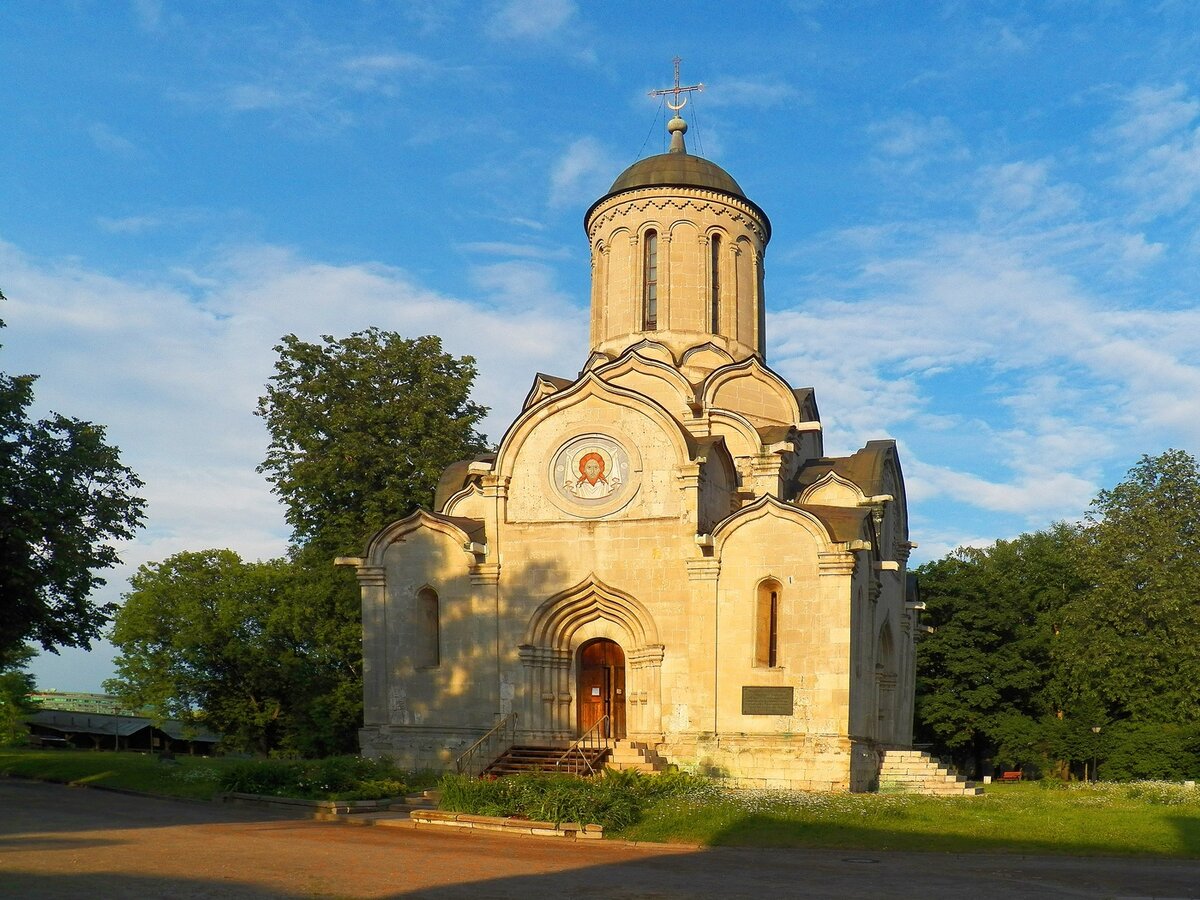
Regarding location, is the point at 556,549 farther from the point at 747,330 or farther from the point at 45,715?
the point at 45,715

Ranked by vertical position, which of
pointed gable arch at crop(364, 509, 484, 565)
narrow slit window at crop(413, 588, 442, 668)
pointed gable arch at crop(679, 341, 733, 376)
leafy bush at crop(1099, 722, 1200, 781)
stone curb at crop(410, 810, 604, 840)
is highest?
pointed gable arch at crop(679, 341, 733, 376)

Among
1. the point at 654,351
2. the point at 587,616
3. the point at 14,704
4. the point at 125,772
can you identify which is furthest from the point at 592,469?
the point at 14,704

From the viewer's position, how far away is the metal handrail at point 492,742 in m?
22.0

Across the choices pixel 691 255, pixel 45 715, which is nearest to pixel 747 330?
pixel 691 255

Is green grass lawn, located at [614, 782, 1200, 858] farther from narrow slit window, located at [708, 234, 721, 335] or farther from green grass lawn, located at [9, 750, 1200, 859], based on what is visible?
narrow slit window, located at [708, 234, 721, 335]

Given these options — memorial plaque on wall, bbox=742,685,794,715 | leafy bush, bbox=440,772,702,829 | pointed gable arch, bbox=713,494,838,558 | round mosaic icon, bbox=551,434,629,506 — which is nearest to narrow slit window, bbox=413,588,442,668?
round mosaic icon, bbox=551,434,629,506

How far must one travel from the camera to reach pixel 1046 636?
38438 millimetres

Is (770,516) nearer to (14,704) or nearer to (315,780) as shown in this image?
(315,780)

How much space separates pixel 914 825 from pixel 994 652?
24612 millimetres

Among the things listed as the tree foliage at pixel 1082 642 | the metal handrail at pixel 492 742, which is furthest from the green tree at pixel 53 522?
the tree foliage at pixel 1082 642

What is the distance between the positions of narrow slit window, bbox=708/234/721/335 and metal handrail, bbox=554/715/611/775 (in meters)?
9.81

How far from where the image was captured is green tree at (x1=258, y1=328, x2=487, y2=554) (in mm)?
30953

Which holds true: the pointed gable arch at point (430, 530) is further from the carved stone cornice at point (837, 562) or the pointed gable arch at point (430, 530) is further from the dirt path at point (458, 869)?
the dirt path at point (458, 869)

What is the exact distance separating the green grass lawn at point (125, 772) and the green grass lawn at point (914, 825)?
9.70 meters
